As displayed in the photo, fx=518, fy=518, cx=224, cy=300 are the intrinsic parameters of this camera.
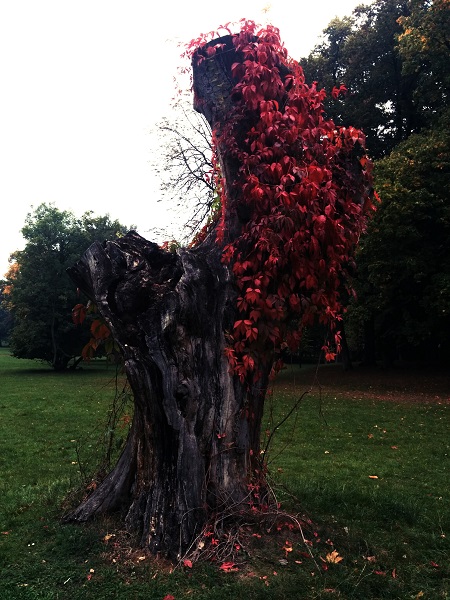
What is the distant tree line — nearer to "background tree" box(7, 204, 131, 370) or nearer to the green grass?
the green grass

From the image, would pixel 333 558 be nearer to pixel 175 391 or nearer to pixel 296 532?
pixel 296 532

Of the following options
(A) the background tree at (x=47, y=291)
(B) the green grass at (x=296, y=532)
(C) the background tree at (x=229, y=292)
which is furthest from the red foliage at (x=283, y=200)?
(A) the background tree at (x=47, y=291)

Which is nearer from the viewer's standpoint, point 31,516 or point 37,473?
point 31,516

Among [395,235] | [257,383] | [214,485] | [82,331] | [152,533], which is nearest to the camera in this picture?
[152,533]

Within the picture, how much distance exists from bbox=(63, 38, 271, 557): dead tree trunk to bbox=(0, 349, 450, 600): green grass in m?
0.37

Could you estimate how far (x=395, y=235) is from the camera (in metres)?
19.4

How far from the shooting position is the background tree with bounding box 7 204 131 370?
35.4 metres

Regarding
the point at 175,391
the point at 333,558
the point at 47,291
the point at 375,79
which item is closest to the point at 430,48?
the point at 375,79

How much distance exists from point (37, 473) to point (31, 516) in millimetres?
2962

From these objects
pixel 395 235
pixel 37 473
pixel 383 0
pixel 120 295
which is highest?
pixel 383 0

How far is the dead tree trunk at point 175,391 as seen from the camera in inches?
175

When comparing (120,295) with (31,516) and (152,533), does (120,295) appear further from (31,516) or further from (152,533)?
(31,516)

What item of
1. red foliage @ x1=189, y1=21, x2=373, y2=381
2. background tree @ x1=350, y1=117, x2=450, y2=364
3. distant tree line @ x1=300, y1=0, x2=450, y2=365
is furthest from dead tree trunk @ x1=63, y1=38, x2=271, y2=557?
background tree @ x1=350, y1=117, x2=450, y2=364

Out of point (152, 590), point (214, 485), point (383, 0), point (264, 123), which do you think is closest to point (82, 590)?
point (152, 590)
